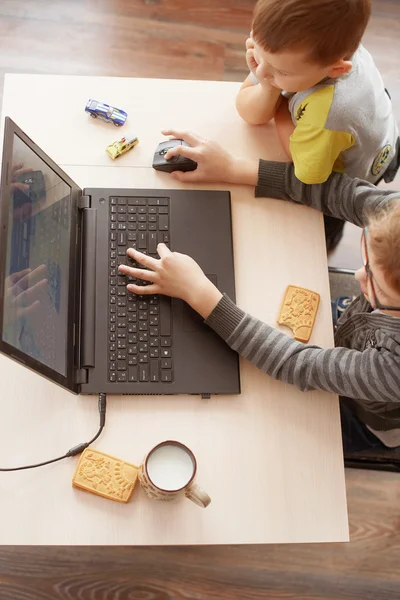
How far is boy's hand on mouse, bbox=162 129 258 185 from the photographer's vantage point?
1.02m

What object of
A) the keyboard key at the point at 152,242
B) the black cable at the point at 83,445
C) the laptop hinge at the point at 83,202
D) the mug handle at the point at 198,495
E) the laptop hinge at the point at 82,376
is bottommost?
the mug handle at the point at 198,495

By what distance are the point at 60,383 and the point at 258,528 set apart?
377mm

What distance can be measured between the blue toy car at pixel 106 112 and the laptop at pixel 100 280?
0.48 ft

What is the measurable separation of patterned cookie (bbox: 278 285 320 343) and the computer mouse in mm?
295

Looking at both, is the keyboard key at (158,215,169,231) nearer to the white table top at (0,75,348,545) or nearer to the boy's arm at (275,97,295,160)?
the white table top at (0,75,348,545)

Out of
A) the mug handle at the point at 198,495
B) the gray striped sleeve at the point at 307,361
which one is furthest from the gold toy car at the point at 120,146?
the mug handle at the point at 198,495

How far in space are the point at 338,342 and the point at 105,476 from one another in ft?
1.55

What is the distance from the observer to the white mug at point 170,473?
80cm

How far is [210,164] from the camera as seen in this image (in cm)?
102

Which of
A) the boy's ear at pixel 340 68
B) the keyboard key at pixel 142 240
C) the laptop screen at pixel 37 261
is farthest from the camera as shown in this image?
the keyboard key at pixel 142 240

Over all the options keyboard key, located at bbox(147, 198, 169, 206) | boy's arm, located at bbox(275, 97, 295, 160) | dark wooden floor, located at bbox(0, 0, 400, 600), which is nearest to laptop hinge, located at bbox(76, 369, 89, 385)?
keyboard key, located at bbox(147, 198, 169, 206)

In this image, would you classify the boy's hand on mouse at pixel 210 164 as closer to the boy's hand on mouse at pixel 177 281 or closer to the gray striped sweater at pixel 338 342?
the gray striped sweater at pixel 338 342

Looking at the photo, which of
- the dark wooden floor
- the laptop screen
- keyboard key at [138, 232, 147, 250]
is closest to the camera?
the laptop screen

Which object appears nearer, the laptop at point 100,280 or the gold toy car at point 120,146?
the laptop at point 100,280
